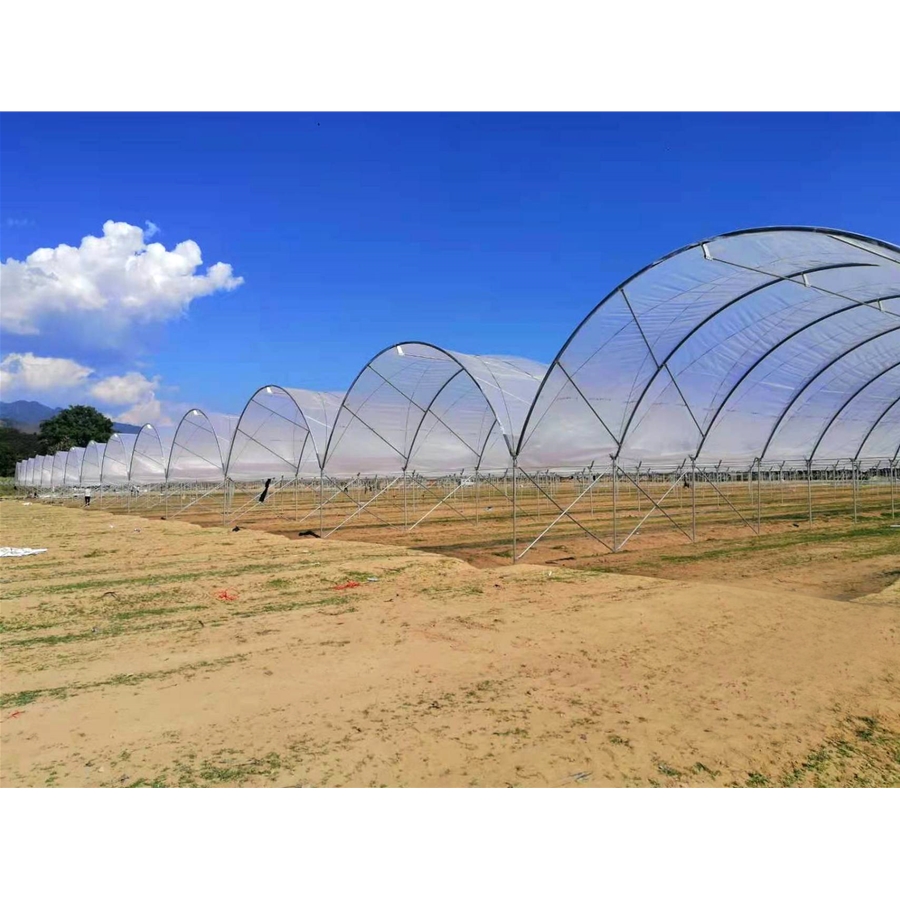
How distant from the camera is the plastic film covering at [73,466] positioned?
56562 mm

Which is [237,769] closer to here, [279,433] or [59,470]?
[279,433]

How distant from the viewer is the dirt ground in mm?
5000

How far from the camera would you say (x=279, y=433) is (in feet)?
96.6

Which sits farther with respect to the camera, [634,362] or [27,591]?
[634,362]

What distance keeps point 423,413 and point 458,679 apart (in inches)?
649

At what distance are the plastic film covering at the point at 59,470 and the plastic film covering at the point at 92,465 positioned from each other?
38.3 feet

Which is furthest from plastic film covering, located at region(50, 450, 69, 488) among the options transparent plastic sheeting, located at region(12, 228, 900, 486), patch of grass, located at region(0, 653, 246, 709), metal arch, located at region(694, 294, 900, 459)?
patch of grass, located at region(0, 653, 246, 709)

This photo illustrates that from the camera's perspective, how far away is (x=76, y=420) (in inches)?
4294

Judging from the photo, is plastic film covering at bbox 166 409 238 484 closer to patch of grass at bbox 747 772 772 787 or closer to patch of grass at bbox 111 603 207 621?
patch of grass at bbox 111 603 207 621

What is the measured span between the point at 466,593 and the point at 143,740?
6.99 metres

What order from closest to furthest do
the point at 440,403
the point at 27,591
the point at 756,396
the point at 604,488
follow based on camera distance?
the point at 27,591, the point at 756,396, the point at 440,403, the point at 604,488

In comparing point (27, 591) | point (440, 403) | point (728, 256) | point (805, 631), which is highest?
point (728, 256)

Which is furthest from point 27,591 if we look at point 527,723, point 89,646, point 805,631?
point 805,631

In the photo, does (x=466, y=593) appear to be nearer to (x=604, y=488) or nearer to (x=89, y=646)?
(x=89, y=646)
